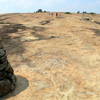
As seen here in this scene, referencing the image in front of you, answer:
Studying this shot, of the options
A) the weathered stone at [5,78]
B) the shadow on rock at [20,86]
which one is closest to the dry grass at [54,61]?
the shadow on rock at [20,86]

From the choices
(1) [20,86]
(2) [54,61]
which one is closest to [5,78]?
(1) [20,86]

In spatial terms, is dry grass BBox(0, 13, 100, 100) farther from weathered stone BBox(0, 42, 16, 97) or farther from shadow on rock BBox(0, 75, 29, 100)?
weathered stone BBox(0, 42, 16, 97)

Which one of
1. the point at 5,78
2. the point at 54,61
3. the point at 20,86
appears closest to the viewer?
the point at 5,78

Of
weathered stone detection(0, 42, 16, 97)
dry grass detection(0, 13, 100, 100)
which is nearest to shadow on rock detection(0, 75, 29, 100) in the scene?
dry grass detection(0, 13, 100, 100)

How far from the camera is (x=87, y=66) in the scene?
21.1 m

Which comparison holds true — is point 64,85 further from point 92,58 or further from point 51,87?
point 92,58

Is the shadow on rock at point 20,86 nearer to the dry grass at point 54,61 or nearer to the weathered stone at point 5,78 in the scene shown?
the dry grass at point 54,61

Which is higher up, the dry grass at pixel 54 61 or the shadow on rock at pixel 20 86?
the dry grass at pixel 54 61

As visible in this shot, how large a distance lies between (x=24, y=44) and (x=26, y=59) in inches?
162

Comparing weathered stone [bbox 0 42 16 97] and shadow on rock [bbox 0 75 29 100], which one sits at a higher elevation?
weathered stone [bbox 0 42 16 97]

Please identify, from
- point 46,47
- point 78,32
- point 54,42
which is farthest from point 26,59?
point 78,32

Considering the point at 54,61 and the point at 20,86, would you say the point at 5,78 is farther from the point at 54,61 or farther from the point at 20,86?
the point at 54,61

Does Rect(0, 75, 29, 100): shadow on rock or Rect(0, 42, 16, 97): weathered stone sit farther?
Rect(0, 75, 29, 100): shadow on rock

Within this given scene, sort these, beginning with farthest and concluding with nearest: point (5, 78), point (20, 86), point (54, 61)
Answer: point (54, 61)
point (20, 86)
point (5, 78)
